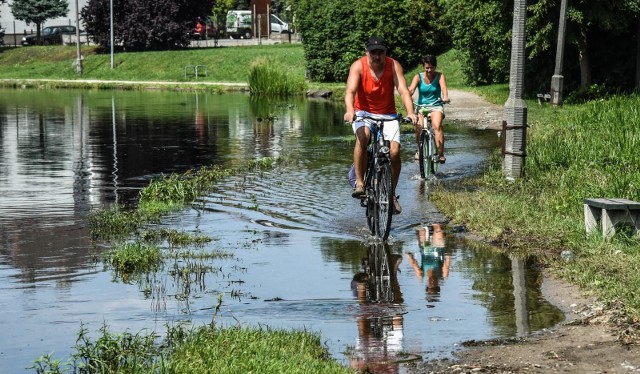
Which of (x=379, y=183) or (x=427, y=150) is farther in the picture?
(x=427, y=150)

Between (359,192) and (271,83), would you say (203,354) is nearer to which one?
(359,192)

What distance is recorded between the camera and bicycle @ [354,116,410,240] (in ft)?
37.4

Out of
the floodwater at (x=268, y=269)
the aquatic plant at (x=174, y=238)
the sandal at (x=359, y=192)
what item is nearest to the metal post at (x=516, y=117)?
the floodwater at (x=268, y=269)

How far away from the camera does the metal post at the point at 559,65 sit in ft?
94.6

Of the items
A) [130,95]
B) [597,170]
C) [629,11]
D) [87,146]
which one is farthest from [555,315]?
[130,95]

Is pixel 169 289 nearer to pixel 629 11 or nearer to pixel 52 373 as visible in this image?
pixel 52 373

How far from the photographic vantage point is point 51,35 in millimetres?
84125

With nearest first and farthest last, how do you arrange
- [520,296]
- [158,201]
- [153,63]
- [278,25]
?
[520,296] → [158,201] → [153,63] → [278,25]

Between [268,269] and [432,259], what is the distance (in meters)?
1.53

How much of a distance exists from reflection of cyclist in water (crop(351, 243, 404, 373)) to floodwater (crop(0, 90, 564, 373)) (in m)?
0.02

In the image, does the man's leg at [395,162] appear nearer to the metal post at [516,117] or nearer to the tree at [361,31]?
the metal post at [516,117]

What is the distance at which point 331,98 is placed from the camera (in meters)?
44.8

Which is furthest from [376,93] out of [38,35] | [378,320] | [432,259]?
[38,35]

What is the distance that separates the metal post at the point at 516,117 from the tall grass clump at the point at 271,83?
3209 centimetres
